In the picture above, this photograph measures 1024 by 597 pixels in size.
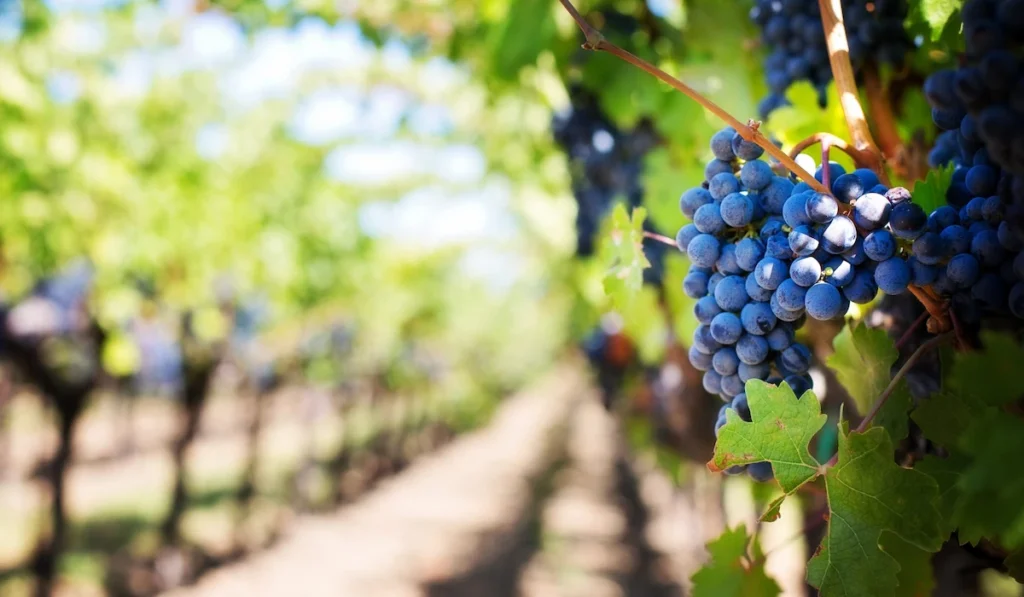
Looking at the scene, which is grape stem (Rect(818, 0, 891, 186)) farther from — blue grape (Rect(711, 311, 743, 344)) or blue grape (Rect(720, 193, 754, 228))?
blue grape (Rect(711, 311, 743, 344))

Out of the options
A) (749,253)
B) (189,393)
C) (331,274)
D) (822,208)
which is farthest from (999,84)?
(331,274)

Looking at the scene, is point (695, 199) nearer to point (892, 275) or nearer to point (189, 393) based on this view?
point (892, 275)

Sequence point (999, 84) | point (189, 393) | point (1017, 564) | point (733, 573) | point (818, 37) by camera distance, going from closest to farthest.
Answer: point (999, 84)
point (1017, 564)
point (733, 573)
point (818, 37)
point (189, 393)

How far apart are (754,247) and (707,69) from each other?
104cm

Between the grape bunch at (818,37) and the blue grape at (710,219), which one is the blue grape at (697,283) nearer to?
the blue grape at (710,219)

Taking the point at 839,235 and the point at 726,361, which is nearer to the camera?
the point at 839,235

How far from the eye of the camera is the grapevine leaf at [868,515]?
2.92 ft

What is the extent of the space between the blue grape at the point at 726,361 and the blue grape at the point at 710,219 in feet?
0.53

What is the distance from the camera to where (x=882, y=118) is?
53.4 inches

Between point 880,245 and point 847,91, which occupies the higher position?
point 847,91

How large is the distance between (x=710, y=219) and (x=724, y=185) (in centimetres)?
5

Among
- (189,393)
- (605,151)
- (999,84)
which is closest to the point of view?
(999,84)

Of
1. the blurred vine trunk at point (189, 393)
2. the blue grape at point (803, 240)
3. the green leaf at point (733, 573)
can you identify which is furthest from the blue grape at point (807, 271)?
the blurred vine trunk at point (189, 393)

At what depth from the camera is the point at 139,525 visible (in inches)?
435
